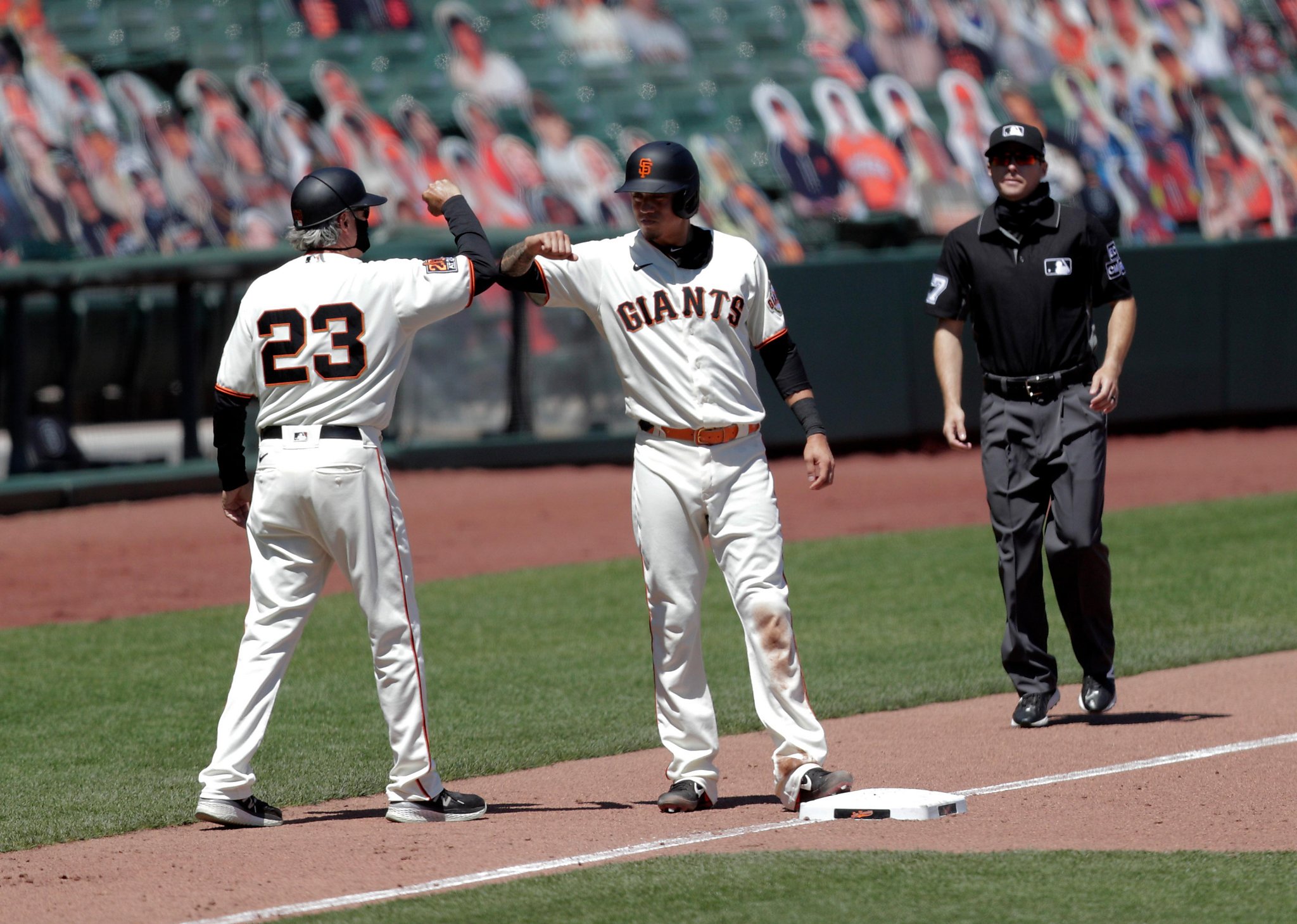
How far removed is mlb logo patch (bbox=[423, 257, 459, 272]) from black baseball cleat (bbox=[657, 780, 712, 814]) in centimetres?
157

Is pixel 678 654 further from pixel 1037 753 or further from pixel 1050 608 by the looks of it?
pixel 1050 608

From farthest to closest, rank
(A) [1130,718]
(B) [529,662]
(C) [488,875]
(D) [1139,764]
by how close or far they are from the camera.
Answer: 1. (B) [529,662]
2. (A) [1130,718]
3. (D) [1139,764]
4. (C) [488,875]

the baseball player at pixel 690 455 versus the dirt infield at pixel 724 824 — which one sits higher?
the baseball player at pixel 690 455

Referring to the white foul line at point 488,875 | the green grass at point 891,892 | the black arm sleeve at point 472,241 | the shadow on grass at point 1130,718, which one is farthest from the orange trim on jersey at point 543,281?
the shadow on grass at point 1130,718

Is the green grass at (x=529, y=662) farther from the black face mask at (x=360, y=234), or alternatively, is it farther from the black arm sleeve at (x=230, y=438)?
the black face mask at (x=360, y=234)

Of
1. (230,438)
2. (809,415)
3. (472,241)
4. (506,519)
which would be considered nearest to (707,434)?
(809,415)

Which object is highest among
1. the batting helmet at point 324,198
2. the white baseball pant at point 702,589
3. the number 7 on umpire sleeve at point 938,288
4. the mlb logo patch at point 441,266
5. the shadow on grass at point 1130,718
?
the batting helmet at point 324,198

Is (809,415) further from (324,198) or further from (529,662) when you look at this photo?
(529,662)

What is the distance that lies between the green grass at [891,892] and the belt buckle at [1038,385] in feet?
7.23

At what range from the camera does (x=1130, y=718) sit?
607cm

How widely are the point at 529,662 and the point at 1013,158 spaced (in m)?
3.23

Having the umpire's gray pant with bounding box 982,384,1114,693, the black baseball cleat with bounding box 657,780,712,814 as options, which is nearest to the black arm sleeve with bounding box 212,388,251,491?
the black baseball cleat with bounding box 657,780,712,814

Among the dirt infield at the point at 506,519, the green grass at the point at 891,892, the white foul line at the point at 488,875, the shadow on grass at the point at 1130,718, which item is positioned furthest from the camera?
the dirt infield at the point at 506,519

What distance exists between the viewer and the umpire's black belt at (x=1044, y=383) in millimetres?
5906
